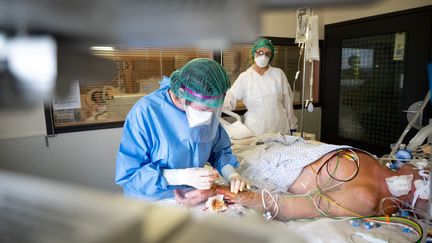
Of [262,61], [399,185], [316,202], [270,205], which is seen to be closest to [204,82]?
[270,205]

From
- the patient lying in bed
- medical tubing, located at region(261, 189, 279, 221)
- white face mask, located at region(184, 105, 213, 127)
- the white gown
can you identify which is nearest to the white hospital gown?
the patient lying in bed

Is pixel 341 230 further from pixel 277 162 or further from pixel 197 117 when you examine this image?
pixel 197 117

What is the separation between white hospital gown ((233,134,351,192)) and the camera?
1605mm

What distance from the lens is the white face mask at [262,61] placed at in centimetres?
259

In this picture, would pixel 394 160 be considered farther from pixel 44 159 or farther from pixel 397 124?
pixel 44 159

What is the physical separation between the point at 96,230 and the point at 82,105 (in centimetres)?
259

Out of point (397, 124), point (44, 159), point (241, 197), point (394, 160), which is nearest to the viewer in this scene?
point (241, 197)

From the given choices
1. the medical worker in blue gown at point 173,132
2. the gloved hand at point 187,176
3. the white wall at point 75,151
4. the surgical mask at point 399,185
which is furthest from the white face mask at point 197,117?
the white wall at point 75,151

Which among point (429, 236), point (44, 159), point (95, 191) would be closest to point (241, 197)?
point (429, 236)

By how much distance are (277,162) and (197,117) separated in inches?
26.5

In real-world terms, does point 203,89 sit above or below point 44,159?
above

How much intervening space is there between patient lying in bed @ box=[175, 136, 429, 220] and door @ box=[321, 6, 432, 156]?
1833 millimetres

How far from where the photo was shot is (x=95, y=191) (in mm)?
263

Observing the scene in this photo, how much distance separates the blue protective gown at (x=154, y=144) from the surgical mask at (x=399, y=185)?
92cm
